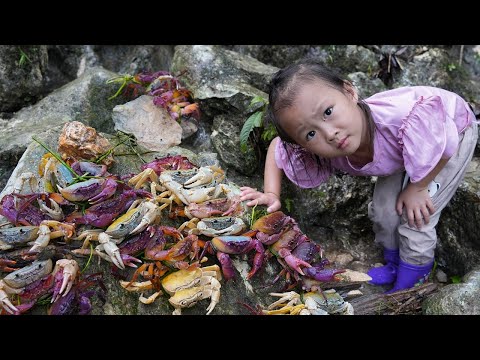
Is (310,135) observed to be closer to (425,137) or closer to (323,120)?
(323,120)

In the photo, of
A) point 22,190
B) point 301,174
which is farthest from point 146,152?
point 301,174

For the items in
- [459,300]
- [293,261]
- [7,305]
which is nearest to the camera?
[7,305]

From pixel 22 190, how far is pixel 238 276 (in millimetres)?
1425

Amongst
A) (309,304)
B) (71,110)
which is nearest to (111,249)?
(309,304)

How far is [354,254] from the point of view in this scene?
158 inches

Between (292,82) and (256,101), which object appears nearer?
(292,82)

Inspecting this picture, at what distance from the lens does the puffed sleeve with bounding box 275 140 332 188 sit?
3.31 meters

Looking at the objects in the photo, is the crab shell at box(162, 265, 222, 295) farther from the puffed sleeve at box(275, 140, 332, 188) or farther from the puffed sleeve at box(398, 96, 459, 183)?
the puffed sleeve at box(398, 96, 459, 183)

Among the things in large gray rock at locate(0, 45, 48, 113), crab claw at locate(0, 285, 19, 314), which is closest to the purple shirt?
crab claw at locate(0, 285, 19, 314)

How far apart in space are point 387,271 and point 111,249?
7.27 ft

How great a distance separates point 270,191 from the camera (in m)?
3.40

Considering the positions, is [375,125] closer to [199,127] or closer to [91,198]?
[199,127]

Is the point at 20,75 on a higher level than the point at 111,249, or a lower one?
higher

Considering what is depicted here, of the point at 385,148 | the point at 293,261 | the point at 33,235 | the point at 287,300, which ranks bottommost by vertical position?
the point at 287,300
